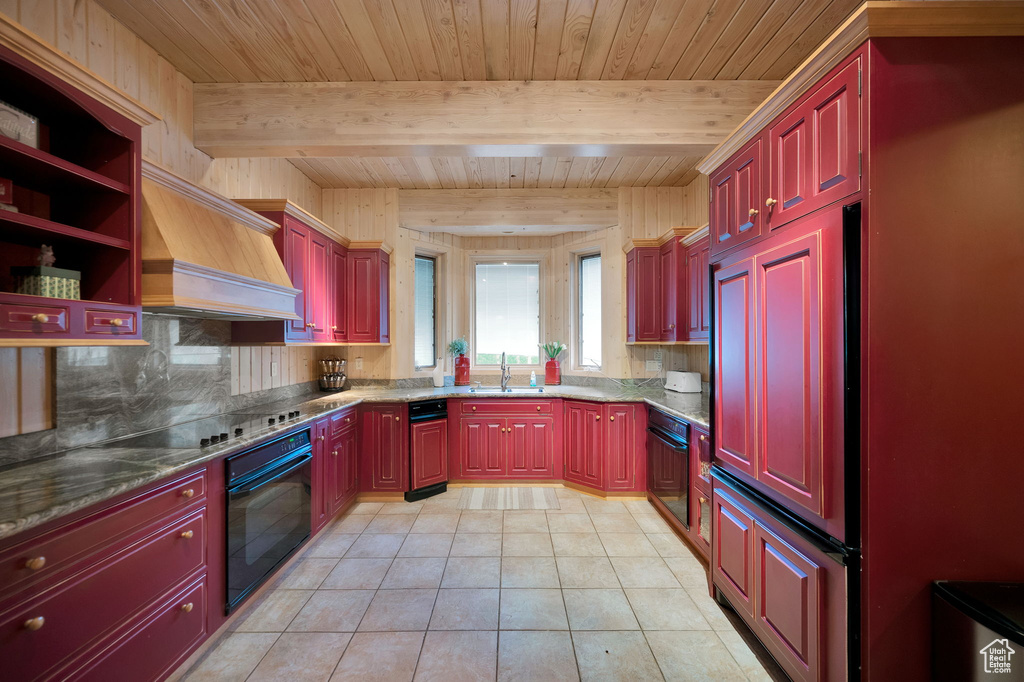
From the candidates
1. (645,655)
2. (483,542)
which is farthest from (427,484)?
(645,655)

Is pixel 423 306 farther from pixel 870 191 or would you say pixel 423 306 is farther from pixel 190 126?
pixel 870 191

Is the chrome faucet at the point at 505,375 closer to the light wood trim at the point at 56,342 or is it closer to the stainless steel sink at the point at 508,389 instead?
the stainless steel sink at the point at 508,389

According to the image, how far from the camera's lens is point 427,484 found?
3.69 metres

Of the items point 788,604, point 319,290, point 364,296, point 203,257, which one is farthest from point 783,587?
point 364,296

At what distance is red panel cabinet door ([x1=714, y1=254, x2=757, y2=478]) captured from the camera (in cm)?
177

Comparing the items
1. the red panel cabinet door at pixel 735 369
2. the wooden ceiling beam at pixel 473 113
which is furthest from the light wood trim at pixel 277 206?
the red panel cabinet door at pixel 735 369

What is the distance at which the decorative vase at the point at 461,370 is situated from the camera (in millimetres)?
4520

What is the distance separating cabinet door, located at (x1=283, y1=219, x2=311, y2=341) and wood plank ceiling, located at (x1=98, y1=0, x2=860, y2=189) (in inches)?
37.3

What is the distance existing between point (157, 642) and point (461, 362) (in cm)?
321

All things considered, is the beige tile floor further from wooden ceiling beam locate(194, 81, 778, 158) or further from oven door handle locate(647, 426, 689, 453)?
wooden ceiling beam locate(194, 81, 778, 158)

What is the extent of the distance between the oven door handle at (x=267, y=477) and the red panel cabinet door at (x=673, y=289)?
3.00 meters

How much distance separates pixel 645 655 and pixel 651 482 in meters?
1.78

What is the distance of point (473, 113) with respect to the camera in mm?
2520

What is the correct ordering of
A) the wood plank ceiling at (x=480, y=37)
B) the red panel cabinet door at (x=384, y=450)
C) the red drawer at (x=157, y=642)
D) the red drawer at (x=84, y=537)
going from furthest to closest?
the red panel cabinet door at (x=384, y=450) → the wood plank ceiling at (x=480, y=37) → the red drawer at (x=157, y=642) → the red drawer at (x=84, y=537)
